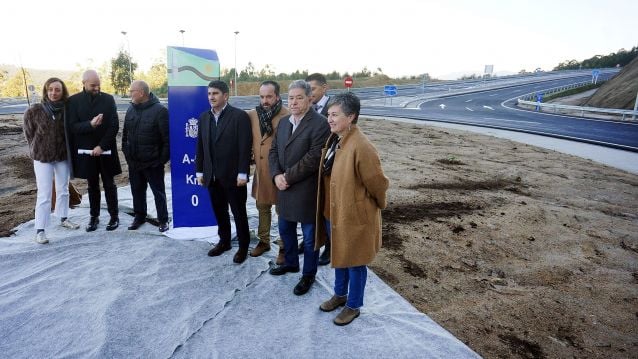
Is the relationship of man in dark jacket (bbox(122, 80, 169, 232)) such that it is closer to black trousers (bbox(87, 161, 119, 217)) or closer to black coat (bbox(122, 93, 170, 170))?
black coat (bbox(122, 93, 170, 170))

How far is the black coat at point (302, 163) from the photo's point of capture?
339cm

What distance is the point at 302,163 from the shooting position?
3.38m

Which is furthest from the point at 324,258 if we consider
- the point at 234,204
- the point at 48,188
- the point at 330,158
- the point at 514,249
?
the point at 48,188

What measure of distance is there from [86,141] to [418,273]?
4.27m

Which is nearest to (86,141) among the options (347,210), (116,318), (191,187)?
(191,187)

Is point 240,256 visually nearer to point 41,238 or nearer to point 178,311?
point 178,311

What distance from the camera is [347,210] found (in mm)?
2908

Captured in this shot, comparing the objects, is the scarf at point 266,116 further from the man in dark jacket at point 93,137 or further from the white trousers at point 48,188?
the white trousers at point 48,188

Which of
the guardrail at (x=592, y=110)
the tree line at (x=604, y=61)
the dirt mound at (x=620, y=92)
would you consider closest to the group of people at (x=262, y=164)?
the guardrail at (x=592, y=110)

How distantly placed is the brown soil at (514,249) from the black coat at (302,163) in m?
1.32

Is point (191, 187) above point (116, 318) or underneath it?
above

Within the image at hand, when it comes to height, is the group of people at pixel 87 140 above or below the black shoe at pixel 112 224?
above

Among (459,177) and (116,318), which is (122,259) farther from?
(459,177)

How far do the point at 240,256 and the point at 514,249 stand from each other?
3.37 meters
